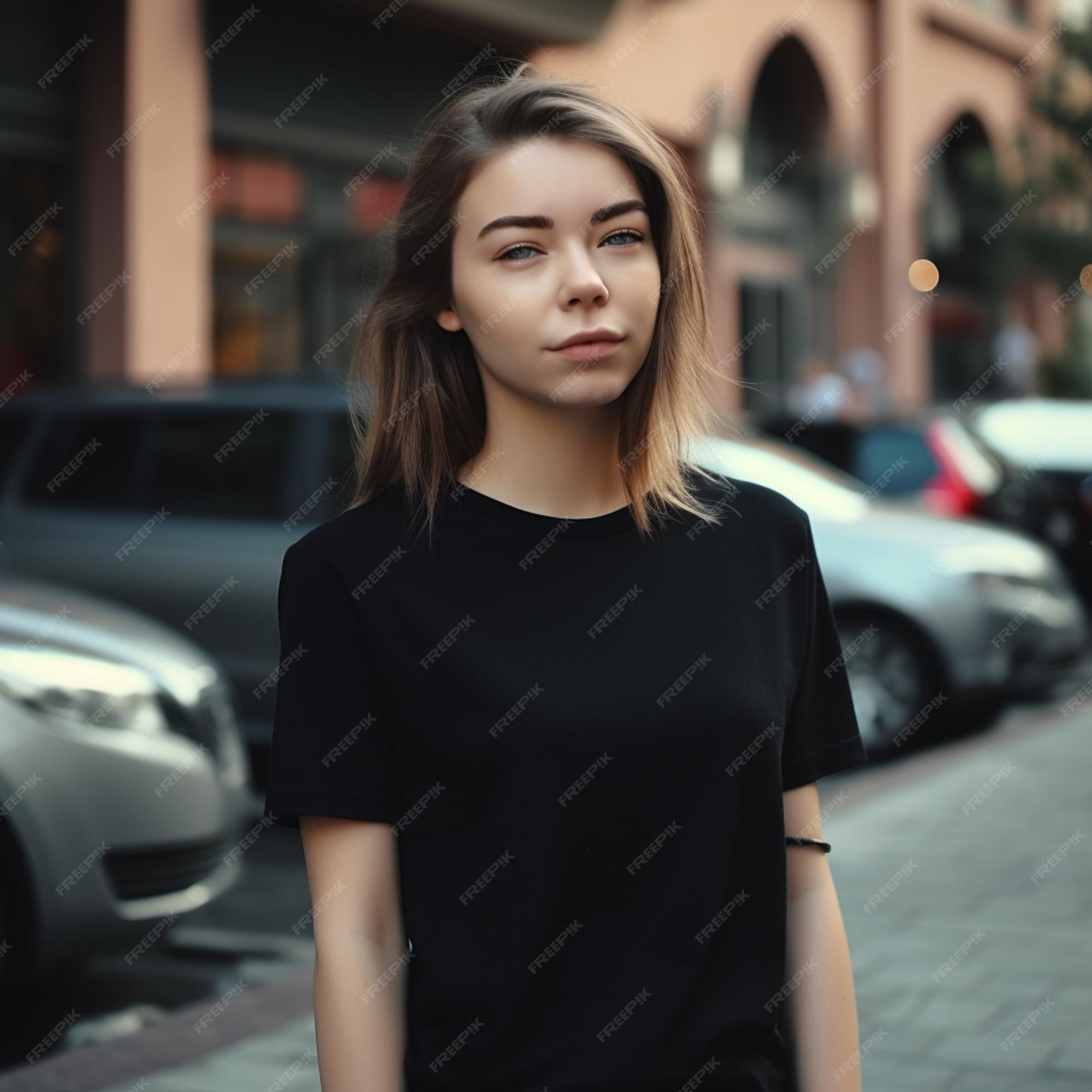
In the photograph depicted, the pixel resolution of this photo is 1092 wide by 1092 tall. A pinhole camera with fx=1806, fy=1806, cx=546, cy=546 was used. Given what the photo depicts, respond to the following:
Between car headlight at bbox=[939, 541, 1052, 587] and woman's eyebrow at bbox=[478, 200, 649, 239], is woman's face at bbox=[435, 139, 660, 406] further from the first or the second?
car headlight at bbox=[939, 541, 1052, 587]

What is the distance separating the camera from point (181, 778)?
5191 mm

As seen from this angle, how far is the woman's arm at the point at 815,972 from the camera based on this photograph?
1842 mm

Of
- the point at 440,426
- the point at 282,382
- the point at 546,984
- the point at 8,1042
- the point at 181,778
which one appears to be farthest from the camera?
the point at 282,382

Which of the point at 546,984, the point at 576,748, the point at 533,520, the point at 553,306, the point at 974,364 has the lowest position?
the point at 974,364

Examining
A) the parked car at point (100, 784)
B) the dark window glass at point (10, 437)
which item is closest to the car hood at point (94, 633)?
the parked car at point (100, 784)

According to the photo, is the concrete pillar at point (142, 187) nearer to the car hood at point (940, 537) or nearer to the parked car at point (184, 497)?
the parked car at point (184, 497)

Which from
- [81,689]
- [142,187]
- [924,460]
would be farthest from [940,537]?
[142,187]

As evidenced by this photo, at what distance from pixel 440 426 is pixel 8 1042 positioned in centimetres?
339

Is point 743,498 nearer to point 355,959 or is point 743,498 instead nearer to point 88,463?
point 355,959

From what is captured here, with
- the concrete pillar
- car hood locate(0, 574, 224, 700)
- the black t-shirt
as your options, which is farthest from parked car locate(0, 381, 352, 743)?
the black t-shirt

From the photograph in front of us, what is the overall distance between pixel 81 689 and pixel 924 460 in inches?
255

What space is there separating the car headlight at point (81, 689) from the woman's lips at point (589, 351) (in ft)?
11.2

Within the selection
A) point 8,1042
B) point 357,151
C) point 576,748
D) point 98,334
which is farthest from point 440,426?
point 357,151

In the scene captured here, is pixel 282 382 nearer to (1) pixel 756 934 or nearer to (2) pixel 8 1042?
(2) pixel 8 1042
